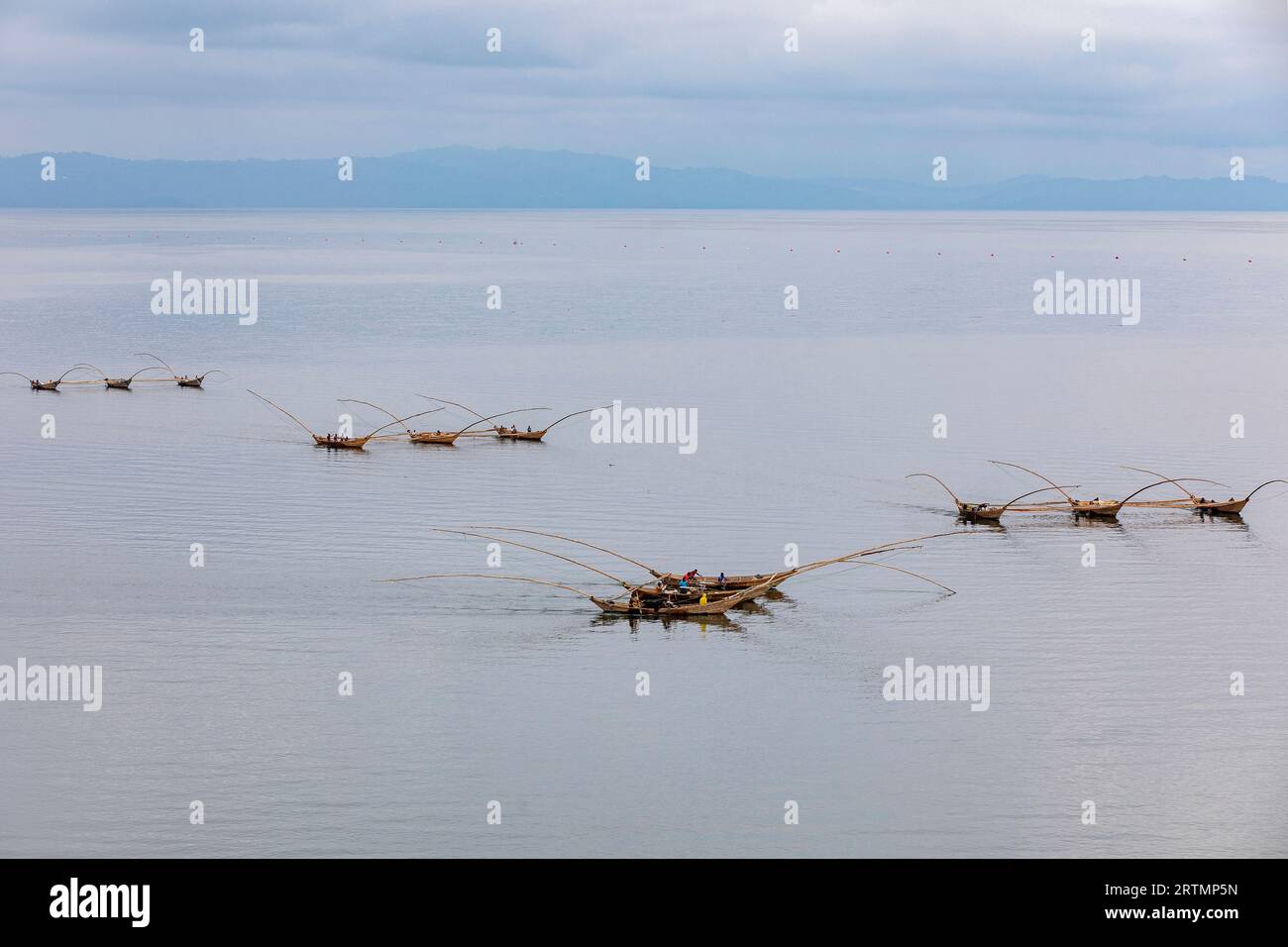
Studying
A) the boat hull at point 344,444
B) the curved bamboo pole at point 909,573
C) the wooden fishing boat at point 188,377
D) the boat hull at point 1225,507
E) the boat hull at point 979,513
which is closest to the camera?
the curved bamboo pole at point 909,573

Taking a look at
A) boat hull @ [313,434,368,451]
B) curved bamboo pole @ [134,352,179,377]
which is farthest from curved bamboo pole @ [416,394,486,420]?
curved bamboo pole @ [134,352,179,377]

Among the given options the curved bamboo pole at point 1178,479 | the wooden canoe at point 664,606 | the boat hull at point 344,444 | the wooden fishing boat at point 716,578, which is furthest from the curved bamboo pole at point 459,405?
the wooden canoe at point 664,606

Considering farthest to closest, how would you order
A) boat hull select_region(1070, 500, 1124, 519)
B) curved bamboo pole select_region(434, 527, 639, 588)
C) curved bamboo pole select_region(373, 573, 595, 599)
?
boat hull select_region(1070, 500, 1124, 519) → curved bamboo pole select_region(434, 527, 639, 588) → curved bamboo pole select_region(373, 573, 595, 599)

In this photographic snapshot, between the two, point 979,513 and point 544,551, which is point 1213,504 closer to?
point 979,513

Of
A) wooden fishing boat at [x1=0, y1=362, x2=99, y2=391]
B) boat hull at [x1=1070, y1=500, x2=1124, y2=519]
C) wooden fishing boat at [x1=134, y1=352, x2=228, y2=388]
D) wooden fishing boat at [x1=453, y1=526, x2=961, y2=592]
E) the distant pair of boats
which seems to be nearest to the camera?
wooden fishing boat at [x1=453, y1=526, x2=961, y2=592]

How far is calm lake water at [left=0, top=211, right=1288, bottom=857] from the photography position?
18.2 metres

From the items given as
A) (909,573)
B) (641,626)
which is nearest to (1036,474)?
(909,573)

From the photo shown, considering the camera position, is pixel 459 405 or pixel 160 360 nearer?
pixel 459 405

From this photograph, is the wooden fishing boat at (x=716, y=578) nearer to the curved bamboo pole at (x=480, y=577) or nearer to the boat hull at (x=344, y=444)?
the curved bamboo pole at (x=480, y=577)

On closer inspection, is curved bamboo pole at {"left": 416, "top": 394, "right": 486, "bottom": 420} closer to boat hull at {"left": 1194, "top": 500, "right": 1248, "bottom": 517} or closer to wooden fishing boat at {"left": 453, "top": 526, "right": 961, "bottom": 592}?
wooden fishing boat at {"left": 453, "top": 526, "right": 961, "bottom": 592}

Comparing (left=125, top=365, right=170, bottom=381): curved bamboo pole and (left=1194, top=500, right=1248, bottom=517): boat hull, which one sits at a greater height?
(left=125, top=365, right=170, bottom=381): curved bamboo pole

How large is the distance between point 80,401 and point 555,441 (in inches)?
678

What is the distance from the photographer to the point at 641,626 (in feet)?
80.4

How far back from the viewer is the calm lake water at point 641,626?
18188mm
